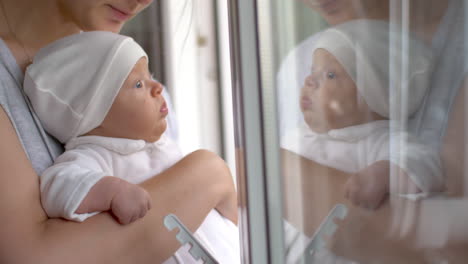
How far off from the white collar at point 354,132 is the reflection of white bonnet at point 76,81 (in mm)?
321

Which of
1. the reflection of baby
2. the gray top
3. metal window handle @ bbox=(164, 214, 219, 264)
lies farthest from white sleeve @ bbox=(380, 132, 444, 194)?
the gray top

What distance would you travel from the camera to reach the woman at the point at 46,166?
18.7 inches

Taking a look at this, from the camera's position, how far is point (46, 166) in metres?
0.53

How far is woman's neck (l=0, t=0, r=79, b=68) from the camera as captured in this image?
0.60 metres

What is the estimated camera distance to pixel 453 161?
0.69 ft

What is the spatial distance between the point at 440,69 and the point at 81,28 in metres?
0.52

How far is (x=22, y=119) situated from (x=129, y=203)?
0.16 meters

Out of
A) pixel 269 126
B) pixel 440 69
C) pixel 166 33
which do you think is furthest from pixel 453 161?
pixel 166 33

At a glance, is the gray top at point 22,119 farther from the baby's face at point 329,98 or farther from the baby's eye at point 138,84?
the baby's face at point 329,98

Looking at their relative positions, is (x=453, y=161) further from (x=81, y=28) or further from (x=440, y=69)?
Result: (x=81, y=28)

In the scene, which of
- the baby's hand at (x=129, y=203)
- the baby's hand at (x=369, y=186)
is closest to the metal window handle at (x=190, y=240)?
the baby's hand at (x=129, y=203)

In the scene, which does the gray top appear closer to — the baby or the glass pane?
the baby

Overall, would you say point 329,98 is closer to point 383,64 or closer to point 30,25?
point 383,64

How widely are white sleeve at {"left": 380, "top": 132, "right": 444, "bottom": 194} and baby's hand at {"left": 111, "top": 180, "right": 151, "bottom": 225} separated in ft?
1.09
